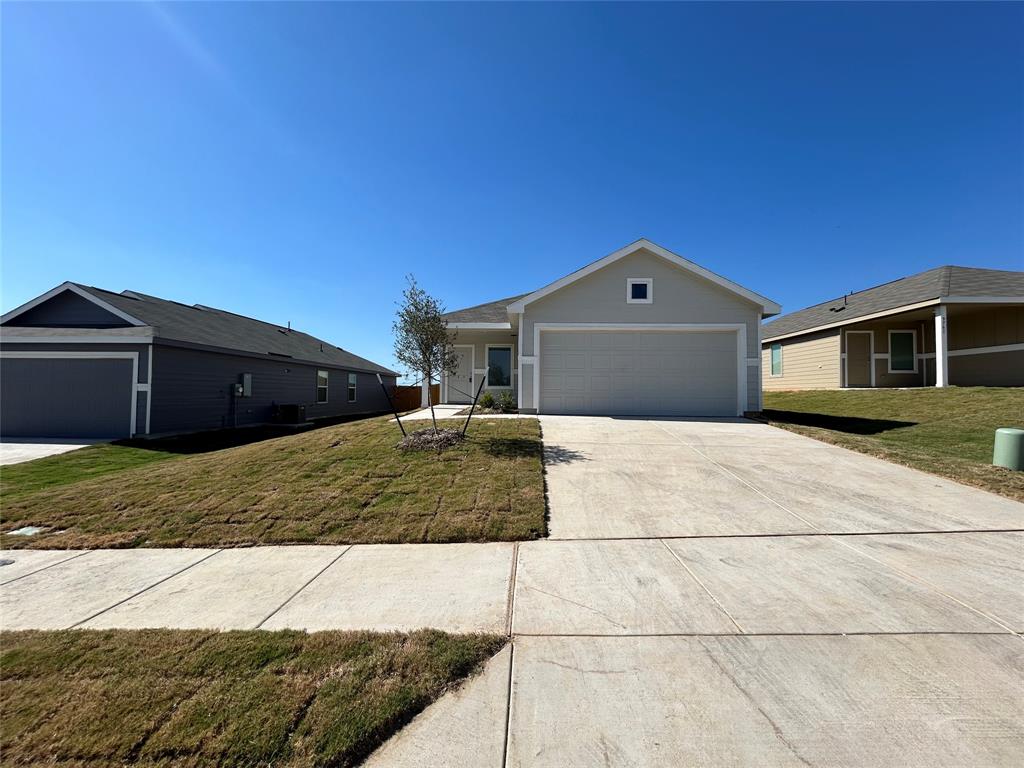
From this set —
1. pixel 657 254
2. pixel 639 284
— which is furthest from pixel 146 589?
pixel 657 254

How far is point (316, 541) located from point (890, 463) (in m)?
9.54

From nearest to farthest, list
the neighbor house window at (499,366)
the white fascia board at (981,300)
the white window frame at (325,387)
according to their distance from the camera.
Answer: the white fascia board at (981,300) → the neighbor house window at (499,366) → the white window frame at (325,387)

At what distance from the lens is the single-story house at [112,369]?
12.4 m

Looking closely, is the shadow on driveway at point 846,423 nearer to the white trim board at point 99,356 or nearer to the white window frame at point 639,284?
the white window frame at point 639,284

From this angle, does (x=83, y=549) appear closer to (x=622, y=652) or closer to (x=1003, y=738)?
(x=622, y=652)

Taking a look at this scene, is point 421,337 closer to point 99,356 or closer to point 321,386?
point 99,356

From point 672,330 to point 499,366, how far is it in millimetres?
6461

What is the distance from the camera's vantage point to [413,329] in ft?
29.2

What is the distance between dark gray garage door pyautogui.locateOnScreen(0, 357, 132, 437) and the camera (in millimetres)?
12406

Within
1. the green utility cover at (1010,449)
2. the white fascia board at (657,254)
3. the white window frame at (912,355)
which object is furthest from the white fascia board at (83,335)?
the white window frame at (912,355)

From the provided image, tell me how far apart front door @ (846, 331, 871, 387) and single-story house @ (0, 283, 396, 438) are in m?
25.5

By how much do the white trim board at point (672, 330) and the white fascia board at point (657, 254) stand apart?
2.69ft

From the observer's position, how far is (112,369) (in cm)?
1247

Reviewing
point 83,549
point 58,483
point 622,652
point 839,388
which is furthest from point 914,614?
point 839,388
